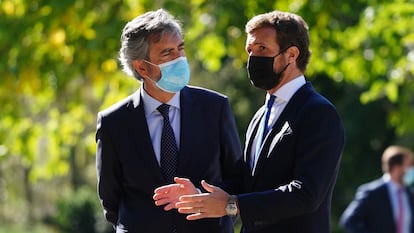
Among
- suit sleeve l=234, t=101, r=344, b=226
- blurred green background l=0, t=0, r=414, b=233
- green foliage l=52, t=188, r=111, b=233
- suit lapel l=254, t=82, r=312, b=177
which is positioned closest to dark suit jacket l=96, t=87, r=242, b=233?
suit lapel l=254, t=82, r=312, b=177

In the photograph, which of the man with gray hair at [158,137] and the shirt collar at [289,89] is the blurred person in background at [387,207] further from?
the shirt collar at [289,89]

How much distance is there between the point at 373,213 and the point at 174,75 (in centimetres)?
507

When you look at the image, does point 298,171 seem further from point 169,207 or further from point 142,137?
point 142,137

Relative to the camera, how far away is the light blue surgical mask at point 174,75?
5.67m

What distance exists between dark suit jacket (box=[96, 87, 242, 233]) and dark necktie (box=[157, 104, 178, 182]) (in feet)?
0.11

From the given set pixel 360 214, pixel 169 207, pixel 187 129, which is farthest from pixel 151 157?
pixel 360 214

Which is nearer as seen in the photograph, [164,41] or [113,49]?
[164,41]

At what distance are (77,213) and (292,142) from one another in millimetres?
21626

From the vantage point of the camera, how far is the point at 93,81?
438 inches

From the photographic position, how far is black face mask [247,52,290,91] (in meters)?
5.10

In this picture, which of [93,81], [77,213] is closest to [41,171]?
[93,81]

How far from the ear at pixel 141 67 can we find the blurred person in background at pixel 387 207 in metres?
4.87

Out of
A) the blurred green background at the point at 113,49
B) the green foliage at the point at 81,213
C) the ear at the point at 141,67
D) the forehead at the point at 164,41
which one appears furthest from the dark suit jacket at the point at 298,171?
the green foliage at the point at 81,213

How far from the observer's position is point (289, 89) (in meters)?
5.09
